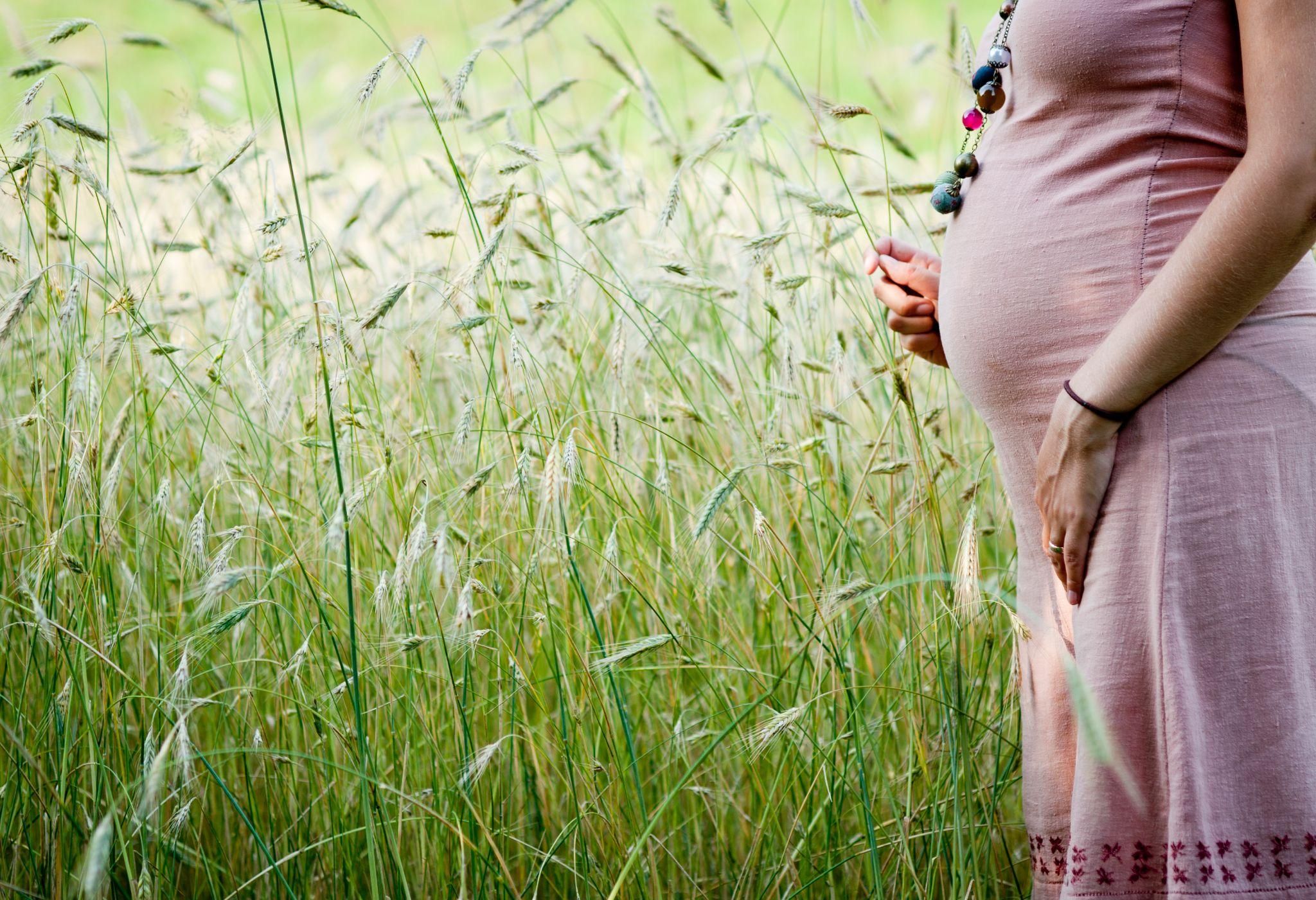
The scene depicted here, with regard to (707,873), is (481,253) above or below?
above

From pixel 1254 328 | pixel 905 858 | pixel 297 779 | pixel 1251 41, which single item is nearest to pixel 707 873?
pixel 905 858

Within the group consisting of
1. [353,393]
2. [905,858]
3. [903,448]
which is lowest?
→ [905,858]

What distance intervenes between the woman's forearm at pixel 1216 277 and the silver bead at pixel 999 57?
12.2 inches

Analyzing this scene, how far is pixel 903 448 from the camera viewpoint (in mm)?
Answer: 1863

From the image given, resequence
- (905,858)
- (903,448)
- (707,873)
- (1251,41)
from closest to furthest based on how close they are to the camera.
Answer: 1. (1251,41)
2. (905,858)
3. (707,873)
4. (903,448)

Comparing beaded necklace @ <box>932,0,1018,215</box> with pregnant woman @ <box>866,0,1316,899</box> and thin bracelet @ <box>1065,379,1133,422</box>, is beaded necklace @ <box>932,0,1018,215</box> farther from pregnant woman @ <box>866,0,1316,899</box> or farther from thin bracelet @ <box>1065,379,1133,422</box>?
thin bracelet @ <box>1065,379,1133,422</box>

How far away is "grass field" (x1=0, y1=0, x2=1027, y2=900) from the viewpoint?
1.29 meters

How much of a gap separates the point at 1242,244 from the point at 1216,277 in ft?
0.11

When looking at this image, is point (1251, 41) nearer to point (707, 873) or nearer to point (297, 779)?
point (707, 873)

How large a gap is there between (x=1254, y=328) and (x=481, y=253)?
885mm

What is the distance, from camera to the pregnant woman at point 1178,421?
92cm

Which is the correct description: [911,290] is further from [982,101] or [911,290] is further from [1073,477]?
[1073,477]

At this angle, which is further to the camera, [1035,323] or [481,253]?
[481,253]

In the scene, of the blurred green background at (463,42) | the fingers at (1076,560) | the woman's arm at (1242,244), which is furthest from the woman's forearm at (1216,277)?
the blurred green background at (463,42)
